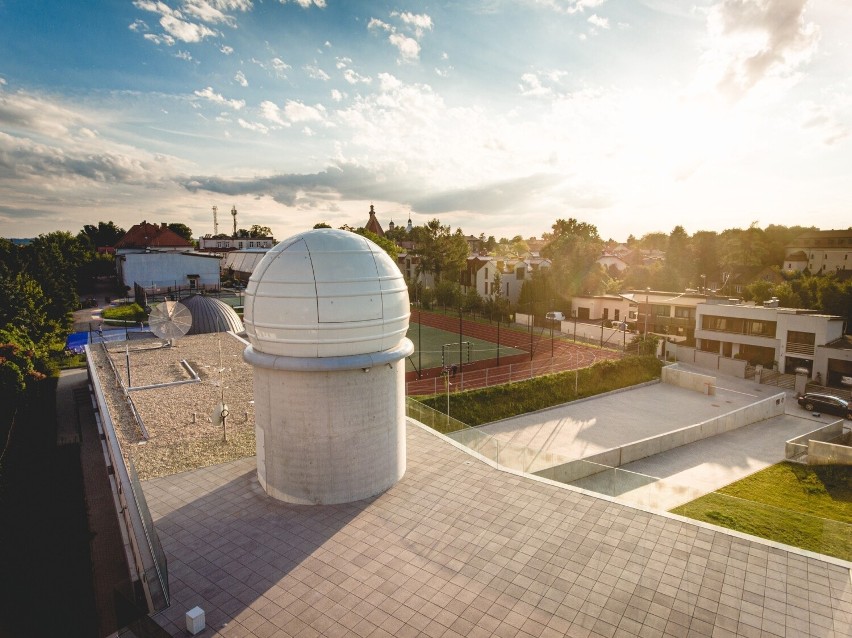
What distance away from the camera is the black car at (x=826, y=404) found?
29.4m

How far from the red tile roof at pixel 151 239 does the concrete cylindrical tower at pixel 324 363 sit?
300 ft

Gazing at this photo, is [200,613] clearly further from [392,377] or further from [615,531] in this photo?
[615,531]

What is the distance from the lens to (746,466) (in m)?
22.6

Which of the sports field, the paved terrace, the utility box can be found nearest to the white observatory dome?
the paved terrace

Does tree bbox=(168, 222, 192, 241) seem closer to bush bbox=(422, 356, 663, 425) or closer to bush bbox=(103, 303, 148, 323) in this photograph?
bush bbox=(103, 303, 148, 323)

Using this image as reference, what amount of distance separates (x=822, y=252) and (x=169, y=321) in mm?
93793

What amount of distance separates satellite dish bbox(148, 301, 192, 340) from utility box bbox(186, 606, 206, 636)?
81.2 feet

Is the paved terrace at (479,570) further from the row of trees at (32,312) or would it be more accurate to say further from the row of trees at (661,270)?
the row of trees at (661,270)

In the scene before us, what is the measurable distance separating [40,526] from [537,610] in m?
20.3

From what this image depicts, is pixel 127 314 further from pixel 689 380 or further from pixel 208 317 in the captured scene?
pixel 689 380

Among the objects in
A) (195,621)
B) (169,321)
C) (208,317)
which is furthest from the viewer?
(208,317)

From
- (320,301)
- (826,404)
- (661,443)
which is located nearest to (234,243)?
(661,443)

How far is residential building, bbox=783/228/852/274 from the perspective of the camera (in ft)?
253

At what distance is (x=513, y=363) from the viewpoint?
41.1m
